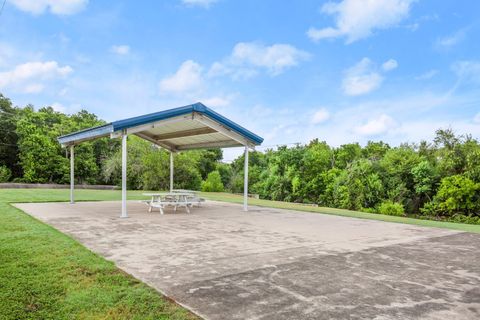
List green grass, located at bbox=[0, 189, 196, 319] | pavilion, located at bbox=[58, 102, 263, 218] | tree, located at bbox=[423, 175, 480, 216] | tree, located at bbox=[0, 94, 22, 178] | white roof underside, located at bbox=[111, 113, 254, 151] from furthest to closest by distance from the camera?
tree, located at bbox=[0, 94, 22, 178]
tree, located at bbox=[423, 175, 480, 216]
white roof underside, located at bbox=[111, 113, 254, 151]
pavilion, located at bbox=[58, 102, 263, 218]
green grass, located at bbox=[0, 189, 196, 319]

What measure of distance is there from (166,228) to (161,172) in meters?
18.0

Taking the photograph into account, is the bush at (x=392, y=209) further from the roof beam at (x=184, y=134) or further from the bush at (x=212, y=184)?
the bush at (x=212, y=184)

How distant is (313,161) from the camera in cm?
2544

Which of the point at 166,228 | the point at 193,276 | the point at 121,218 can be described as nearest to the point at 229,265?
the point at 193,276

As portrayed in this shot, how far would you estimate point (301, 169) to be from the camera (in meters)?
26.0

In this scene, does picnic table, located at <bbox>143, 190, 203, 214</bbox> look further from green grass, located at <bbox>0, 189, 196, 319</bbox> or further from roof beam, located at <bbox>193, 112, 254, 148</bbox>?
green grass, located at <bbox>0, 189, 196, 319</bbox>

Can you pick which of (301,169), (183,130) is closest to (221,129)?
(183,130)

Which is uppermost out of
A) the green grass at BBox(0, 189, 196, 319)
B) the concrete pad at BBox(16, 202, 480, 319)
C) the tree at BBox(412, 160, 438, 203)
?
the tree at BBox(412, 160, 438, 203)

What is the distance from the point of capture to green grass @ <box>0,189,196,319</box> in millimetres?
2766

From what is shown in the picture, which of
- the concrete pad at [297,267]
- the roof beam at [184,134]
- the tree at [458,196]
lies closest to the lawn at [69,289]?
the concrete pad at [297,267]

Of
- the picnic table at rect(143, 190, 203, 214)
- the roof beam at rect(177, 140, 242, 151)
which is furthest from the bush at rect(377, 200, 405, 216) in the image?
the picnic table at rect(143, 190, 203, 214)

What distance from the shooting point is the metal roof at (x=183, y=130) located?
31.9ft

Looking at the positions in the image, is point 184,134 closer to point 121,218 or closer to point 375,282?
point 121,218

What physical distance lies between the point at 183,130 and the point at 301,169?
15.2 metres
